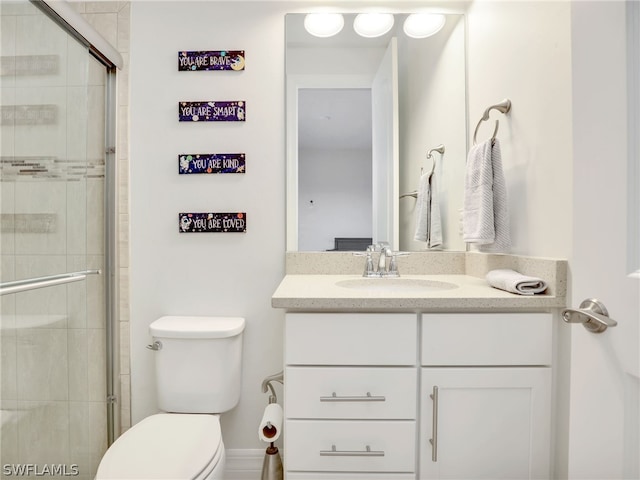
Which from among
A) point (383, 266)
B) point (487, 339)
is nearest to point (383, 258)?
point (383, 266)

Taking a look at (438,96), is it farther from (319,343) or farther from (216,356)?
(216,356)

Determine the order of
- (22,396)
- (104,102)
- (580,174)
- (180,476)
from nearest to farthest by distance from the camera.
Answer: (580,174) → (180,476) → (22,396) → (104,102)

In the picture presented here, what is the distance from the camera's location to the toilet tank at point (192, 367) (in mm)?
1474

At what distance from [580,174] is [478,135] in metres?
0.98

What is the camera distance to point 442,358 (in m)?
1.12

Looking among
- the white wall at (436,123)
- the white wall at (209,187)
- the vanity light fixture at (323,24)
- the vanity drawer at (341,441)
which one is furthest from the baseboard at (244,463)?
the vanity light fixture at (323,24)

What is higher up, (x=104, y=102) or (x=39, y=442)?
(x=104, y=102)

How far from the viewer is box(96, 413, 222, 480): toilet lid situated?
3.43ft

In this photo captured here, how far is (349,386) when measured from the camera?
1120mm

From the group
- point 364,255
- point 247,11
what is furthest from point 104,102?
point 364,255

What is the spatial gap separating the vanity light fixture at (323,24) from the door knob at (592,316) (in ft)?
4.91

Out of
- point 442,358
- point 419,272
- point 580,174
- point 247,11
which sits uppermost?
point 247,11

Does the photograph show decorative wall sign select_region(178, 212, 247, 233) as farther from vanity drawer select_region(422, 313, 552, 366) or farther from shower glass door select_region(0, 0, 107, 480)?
vanity drawer select_region(422, 313, 552, 366)

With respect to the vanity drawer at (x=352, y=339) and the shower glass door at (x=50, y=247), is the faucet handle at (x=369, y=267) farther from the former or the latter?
the shower glass door at (x=50, y=247)
